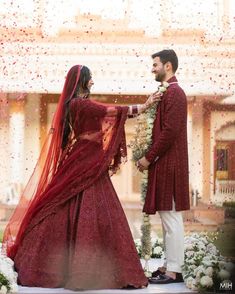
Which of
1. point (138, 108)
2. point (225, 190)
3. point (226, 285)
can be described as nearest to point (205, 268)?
point (226, 285)

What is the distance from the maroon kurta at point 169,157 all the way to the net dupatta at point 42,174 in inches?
19.5

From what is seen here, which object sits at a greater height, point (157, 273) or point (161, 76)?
point (161, 76)

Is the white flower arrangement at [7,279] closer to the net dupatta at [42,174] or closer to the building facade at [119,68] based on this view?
the net dupatta at [42,174]

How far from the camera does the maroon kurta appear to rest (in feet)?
11.9

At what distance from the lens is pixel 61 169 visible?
369 cm

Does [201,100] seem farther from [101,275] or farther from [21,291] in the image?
[21,291]

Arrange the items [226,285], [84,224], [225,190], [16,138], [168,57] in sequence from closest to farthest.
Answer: [84,224] < [226,285] < [168,57] < [225,190] < [16,138]

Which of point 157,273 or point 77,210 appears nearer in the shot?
point 77,210

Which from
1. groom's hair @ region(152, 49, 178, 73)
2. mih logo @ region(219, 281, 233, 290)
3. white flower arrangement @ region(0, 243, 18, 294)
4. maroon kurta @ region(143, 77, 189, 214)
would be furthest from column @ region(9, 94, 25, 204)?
mih logo @ region(219, 281, 233, 290)

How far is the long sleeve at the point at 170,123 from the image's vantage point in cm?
363

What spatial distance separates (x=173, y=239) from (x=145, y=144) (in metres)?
0.54

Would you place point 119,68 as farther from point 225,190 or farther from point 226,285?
point 226,285

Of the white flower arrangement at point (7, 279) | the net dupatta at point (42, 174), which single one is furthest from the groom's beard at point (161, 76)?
the white flower arrangement at point (7, 279)

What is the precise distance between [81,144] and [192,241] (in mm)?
962
